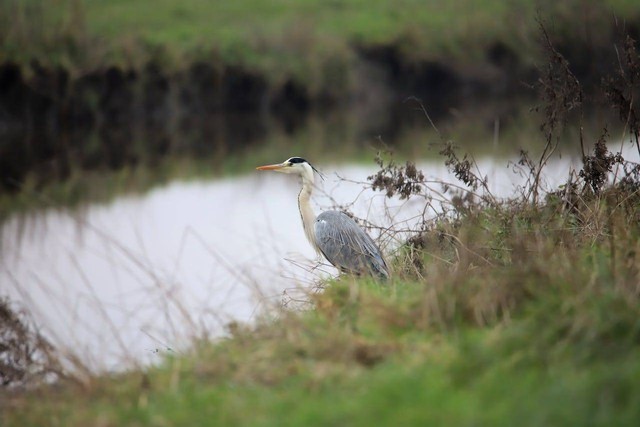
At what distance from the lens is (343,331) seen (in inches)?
189

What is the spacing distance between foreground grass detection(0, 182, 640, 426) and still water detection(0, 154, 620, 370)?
0.42 m

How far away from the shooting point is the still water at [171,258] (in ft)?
18.9

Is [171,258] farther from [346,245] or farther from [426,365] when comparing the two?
[426,365]

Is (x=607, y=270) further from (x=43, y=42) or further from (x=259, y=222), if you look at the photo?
→ (x=43, y=42)


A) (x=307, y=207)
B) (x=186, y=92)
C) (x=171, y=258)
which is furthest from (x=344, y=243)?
(x=186, y=92)

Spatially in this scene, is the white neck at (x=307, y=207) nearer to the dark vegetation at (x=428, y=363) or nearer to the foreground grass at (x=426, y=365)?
the dark vegetation at (x=428, y=363)

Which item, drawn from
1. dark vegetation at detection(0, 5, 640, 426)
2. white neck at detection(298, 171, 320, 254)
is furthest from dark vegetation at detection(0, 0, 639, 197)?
dark vegetation at detection(0, 5, 640, 426)

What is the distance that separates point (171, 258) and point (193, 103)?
66.4 ft

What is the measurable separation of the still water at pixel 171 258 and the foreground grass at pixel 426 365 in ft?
1.36

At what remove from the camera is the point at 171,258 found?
11336 mm

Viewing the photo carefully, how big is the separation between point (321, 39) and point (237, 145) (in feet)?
40.4

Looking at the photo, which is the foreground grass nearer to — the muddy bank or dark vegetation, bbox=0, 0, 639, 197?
dark vegetation, bbox=0, 0, 639, 197

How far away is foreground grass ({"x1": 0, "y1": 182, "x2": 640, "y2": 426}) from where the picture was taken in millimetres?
3725

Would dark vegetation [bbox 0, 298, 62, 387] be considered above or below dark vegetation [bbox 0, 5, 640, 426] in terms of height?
above
